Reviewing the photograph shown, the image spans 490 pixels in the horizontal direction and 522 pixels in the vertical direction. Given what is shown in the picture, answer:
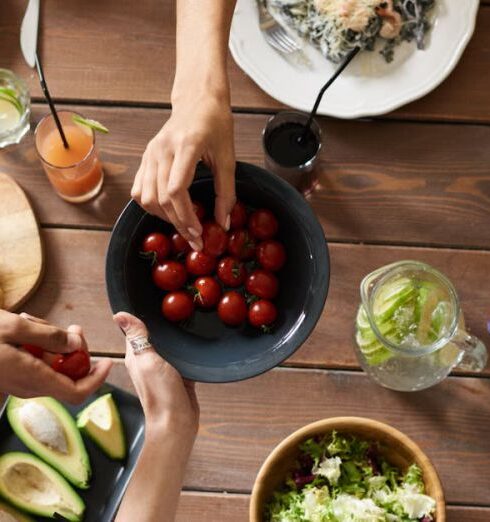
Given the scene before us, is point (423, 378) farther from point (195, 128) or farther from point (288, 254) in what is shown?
point (195, 128)

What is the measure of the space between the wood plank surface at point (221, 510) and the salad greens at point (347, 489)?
0.09m

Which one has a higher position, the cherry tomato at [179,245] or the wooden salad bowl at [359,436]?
the cherry tomato at [179,245]

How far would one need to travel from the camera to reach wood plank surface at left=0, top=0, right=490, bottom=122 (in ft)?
4.65

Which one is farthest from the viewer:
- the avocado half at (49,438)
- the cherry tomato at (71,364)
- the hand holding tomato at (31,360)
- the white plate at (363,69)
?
the white plate at (363,69)

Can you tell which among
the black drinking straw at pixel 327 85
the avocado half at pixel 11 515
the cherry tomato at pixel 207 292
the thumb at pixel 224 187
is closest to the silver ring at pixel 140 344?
the cherry tomato at pixel 207 292

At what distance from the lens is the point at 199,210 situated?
1.18 metres

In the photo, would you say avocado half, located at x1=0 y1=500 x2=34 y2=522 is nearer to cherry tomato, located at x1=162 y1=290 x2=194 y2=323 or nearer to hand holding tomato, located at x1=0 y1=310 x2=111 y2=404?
hand holding tomato, located at x1=0 y1=310 x2=111 y2=404

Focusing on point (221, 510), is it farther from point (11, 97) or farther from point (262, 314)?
point (11, 97)

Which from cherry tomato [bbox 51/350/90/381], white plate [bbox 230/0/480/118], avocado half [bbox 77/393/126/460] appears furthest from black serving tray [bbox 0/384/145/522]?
white plate [bbox 230/0/480/118]

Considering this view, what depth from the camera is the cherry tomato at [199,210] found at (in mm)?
1172

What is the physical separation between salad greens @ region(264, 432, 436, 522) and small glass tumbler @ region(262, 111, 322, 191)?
1.49 ft

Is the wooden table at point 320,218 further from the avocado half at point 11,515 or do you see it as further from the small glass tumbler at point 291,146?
the avocado half at point 11,515

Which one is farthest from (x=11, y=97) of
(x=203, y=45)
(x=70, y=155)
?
(x=203, y=45)

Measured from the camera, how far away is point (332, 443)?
3.96 feet
